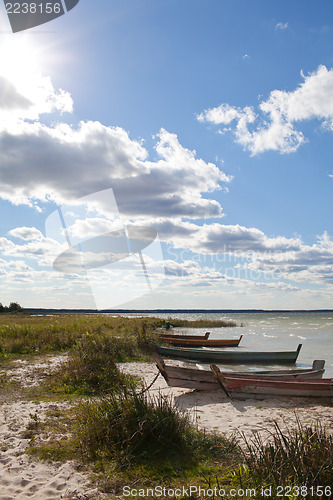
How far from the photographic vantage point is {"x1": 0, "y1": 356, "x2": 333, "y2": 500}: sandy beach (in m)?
4.56

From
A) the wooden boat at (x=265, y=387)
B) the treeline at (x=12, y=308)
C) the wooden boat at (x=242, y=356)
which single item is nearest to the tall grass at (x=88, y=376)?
the wooden boat at (x=265, y=387)

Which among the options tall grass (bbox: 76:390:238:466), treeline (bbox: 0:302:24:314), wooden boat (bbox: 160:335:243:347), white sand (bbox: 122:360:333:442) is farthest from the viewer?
treeline (bbox: 0:302:24:314)

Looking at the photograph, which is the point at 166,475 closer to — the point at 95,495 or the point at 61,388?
the point at 95,495

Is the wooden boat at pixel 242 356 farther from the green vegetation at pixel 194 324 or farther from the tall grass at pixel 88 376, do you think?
the green vegetation at pixel 194 324

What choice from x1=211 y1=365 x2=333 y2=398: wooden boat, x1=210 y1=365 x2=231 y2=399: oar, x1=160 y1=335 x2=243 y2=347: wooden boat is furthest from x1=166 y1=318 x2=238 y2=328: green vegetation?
x1=210 y1=365 x2=231 y2=399: oar

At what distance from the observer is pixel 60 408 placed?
8195mm

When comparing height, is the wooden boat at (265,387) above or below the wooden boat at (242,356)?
above

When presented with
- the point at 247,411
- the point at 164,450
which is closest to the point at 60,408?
the point at 164,450

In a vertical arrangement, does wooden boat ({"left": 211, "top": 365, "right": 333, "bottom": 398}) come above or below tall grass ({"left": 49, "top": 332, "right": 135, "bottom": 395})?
below

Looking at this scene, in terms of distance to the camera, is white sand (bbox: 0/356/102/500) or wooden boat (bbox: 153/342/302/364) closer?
white sand (bbox: 0/356/102/500)

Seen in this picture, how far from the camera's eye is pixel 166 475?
4992mm

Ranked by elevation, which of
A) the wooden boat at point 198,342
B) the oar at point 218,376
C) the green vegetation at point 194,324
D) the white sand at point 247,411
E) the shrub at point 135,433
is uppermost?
the shrub at point 135,433

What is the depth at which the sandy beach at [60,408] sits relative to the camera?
4.56 m

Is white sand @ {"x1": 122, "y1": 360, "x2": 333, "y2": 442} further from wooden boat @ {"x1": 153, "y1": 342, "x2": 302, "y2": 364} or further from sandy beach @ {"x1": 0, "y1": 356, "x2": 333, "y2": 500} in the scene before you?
wooden boat @ {"x1": 153, "y1": 342, "x2": 302, "y2": 364}
